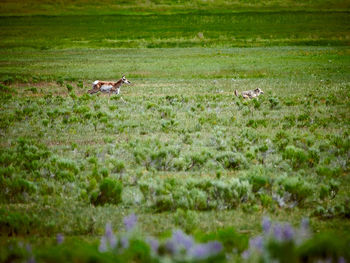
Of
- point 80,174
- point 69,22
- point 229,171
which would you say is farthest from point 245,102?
point 69,22

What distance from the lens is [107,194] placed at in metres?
7.42

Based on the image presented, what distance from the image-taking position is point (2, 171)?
28.9ft

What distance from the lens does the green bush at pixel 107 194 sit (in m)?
7.38

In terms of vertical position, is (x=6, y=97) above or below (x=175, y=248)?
below

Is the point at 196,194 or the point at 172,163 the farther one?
the point at 172,163

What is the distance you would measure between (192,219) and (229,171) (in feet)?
10.1

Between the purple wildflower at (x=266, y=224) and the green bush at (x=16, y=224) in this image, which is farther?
the green bush at (x=16, y=224)

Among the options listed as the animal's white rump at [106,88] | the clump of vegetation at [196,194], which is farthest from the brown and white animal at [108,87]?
the clump of vegetation at [196,194]

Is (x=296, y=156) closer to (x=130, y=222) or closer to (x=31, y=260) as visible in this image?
(x=130, y=222)

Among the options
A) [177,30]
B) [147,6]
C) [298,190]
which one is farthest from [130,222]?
[147,6]

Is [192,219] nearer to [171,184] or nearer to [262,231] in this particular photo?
[262,231]

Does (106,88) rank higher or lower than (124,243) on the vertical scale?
lower

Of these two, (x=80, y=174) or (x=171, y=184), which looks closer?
(x=171, y=184)

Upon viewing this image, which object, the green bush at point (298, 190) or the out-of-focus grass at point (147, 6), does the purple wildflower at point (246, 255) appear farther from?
the out-of-focus grass at point (147, 6)
